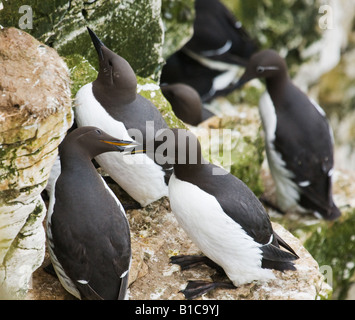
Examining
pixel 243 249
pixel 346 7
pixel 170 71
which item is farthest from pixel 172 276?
pixel 346 7

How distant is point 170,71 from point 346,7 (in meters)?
4.01

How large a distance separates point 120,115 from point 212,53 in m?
3.47

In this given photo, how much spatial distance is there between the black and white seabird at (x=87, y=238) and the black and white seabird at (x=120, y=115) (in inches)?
23.3

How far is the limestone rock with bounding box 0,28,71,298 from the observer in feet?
10.9

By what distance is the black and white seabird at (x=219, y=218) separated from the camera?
4.05 meters

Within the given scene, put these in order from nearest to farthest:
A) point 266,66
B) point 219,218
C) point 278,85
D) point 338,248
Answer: point 219,218, point 278,85, point 266,66, point 338,248

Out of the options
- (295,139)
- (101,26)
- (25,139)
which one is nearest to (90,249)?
(25,139)

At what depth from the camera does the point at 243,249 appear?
4.12 meters

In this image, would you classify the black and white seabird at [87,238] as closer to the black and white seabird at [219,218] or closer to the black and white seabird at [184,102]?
the black and white seabird at [219,218]

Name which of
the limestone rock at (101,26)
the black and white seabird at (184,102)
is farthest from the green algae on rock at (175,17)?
the limestone rock at (101,26)

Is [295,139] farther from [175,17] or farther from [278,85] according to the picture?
[175,17]

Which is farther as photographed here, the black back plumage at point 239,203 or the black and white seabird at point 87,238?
the black back plumage at point 239,203

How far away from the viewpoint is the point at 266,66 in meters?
6.55
